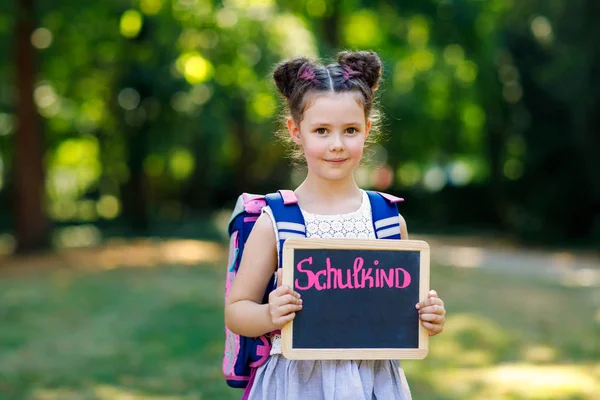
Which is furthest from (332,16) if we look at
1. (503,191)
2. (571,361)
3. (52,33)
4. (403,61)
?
(571,361)

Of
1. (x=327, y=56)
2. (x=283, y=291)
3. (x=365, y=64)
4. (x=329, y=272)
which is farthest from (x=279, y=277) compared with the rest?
(x=327, y=56)

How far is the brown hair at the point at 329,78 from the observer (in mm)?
2625

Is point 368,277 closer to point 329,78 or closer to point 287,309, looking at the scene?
point 287,309

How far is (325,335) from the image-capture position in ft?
8.30

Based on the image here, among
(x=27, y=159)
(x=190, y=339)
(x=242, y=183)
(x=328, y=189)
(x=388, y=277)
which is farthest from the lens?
(x=242, y=183)

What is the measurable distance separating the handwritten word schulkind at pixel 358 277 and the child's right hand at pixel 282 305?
7 centimetres

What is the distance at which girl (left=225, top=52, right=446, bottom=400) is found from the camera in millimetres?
2568

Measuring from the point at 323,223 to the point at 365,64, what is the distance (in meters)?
0.53

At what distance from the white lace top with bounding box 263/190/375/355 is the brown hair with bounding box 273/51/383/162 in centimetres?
31

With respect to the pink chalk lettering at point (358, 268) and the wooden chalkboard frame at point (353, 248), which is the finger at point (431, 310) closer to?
the wooden chalkboard frame at point (353, 248)

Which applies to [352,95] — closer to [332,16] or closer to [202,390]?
[202,390]

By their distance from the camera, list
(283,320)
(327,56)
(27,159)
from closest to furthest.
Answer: (283,320), (327,56), (27,159)

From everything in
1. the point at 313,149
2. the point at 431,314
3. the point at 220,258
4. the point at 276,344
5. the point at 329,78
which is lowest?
the point at 276,344

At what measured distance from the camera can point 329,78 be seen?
2633 millimetres
